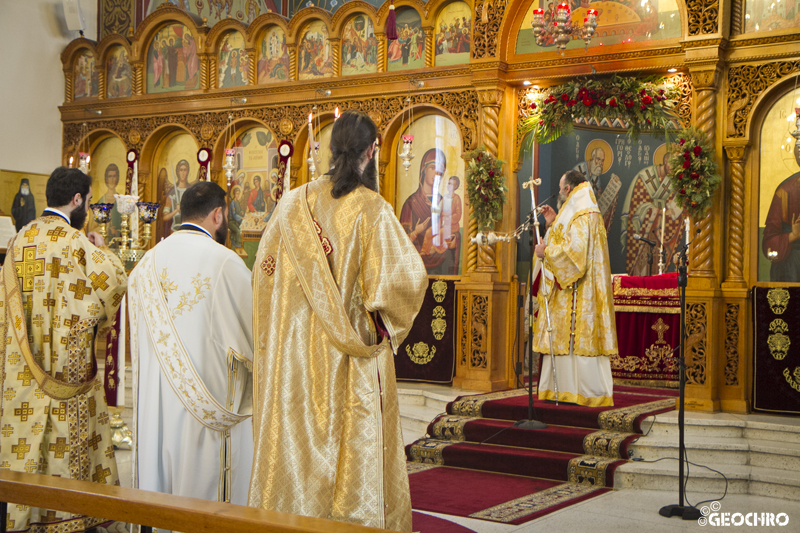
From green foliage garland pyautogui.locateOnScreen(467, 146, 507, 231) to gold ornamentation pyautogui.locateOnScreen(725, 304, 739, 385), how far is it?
2574 millimetres

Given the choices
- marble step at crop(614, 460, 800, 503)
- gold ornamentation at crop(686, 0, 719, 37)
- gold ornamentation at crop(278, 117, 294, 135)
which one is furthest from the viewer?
gold ornamentation at crop(278, 117, 294, 135)

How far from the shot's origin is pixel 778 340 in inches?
302

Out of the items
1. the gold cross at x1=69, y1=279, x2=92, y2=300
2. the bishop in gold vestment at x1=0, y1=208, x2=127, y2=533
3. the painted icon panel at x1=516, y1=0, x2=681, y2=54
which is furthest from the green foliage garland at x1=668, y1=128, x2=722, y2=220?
the gold cross at x1=69, y1=279, x2=92, y2=300

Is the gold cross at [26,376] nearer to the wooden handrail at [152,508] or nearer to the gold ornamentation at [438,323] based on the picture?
the wooden handrail at [152,508]

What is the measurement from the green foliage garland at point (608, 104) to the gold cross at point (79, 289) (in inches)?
233

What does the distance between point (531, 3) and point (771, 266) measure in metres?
3.82

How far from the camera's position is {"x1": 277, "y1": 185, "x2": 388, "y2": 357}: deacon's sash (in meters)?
3.44

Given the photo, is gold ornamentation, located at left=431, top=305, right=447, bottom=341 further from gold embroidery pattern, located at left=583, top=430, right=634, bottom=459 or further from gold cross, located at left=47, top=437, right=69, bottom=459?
gold cross, located at left=47, top=437, right=69, bottom=459

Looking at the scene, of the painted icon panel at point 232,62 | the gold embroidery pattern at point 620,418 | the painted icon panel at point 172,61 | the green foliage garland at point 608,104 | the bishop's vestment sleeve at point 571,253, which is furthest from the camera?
the painted icon panel at point 172,61

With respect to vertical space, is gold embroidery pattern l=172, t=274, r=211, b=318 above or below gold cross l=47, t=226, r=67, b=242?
below

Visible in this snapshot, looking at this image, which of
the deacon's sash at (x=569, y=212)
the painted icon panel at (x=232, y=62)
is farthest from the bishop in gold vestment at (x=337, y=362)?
the painted icon panel at (x=232, y=62)

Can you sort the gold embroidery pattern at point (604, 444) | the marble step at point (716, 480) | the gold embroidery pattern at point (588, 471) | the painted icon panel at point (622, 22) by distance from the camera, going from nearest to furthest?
the marble step at point (716, 480), the gold embroidery pattern at point (588, 471), the gold embroidery pattern at point (604, 444), the painted icon panel at point (622, 22)

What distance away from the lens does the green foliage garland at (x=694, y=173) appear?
7824 mm

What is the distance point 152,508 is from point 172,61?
421 inches
